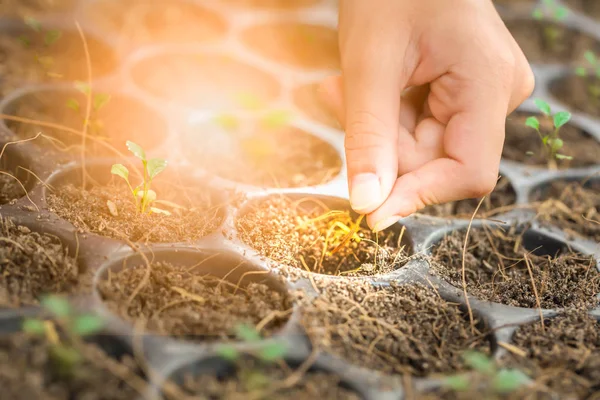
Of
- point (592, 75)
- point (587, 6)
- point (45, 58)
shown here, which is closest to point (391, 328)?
point (45, 58)

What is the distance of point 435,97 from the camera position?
1441 millimetres

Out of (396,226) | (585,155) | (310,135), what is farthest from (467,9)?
(585,155)

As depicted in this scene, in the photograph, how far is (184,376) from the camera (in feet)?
3.25

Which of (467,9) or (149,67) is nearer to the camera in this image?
(467,9)

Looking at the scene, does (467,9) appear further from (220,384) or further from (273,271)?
(220,384)

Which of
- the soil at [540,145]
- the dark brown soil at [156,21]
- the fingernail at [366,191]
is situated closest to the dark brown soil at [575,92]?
the soil at [540,145]

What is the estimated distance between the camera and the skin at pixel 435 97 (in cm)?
131

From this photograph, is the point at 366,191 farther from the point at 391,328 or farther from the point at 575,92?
the point at 575,92

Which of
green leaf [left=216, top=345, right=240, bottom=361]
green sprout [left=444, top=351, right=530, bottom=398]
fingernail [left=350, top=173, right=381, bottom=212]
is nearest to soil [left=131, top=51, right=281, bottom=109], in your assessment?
fingernail [left=350, top=173, right=381, bottom=212]

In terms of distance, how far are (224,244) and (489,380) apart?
0.57 metres

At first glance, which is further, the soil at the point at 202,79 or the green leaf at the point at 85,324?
the soil at the point at 202,79

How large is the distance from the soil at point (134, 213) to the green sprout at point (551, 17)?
68.5 inches

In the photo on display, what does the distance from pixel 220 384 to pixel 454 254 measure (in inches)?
26.0

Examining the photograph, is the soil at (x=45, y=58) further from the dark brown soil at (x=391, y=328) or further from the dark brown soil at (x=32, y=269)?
the dark brown soil at (x=391, y=328)
